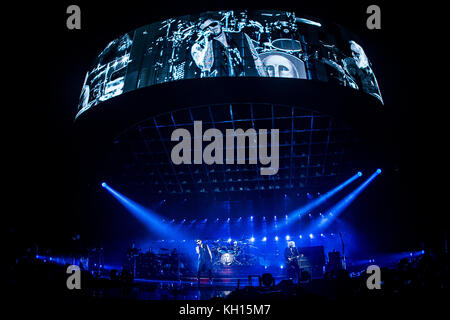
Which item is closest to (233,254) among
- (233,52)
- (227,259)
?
(227,259)

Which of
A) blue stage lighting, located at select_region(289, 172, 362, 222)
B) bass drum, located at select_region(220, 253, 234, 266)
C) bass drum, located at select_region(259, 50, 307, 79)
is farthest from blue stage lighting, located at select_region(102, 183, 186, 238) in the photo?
bass drum, located at select_region(259, 50, 307, 79)

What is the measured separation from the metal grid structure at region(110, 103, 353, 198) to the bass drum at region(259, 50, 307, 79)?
392 cm

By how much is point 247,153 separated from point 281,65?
9140 mm

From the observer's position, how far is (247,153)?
22.1 meters

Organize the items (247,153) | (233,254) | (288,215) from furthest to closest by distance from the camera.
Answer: (288,215)
(233,254)
(247,153)

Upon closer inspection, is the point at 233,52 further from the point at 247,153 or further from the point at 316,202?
the point at 316,202

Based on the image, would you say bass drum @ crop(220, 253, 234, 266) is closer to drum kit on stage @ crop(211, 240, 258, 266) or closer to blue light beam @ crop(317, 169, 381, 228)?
drum kit on stage @ crop(211, 240, 258, 266)

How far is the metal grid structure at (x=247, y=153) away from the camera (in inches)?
731

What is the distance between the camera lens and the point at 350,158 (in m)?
22.5

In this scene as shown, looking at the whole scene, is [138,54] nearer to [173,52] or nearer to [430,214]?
[173,52]

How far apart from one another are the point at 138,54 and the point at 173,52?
173cm

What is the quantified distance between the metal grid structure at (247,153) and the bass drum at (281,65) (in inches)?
154

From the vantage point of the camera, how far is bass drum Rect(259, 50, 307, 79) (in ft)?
44.7
